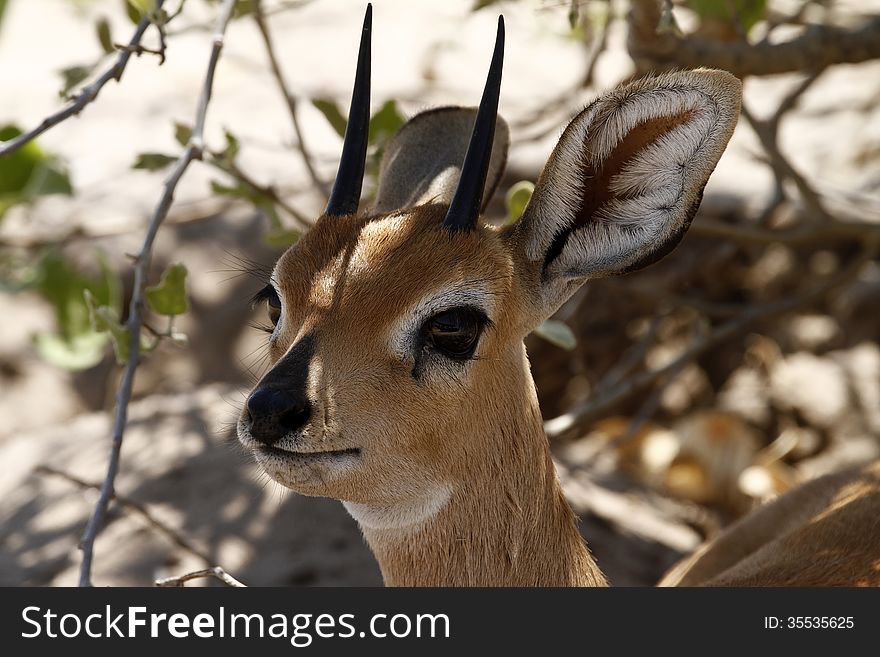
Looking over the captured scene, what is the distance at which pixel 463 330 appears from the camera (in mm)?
3129

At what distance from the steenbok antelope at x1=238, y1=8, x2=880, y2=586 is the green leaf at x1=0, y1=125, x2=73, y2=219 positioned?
2199mm

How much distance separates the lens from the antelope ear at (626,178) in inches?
119

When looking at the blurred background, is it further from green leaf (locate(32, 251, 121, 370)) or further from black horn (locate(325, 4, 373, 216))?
black horn (locate(325, 4, 373, 216))

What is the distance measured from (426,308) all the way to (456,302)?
100mm

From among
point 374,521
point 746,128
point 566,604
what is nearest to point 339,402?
point 374,521

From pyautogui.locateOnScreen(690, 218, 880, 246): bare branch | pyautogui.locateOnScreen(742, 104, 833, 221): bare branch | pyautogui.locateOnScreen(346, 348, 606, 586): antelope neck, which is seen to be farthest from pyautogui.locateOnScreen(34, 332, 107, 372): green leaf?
pyautogui.locateOnScreen(742, 104, 833, 221): bare branch

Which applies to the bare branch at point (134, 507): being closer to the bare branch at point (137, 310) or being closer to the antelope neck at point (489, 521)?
the bare branch at point (137, 310)

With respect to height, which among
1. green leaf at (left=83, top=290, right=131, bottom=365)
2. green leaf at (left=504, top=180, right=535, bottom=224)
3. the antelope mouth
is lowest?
the antelope mouth

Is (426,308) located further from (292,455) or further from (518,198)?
(518,198)

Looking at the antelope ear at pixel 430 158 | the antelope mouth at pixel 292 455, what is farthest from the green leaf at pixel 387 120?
the antelope mouth at pixel 292 455

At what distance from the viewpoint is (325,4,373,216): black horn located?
3379 mm

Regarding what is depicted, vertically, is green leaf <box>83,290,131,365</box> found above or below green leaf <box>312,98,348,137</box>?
below

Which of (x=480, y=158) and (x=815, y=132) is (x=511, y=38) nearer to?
(x=815, y=132)

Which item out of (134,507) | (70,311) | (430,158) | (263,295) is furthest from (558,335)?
(70,311)
